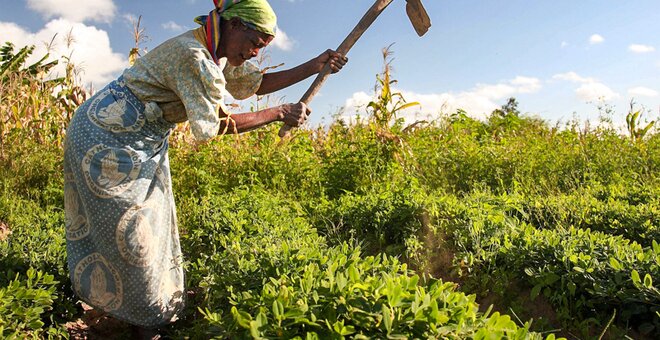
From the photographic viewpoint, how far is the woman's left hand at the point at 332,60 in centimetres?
306

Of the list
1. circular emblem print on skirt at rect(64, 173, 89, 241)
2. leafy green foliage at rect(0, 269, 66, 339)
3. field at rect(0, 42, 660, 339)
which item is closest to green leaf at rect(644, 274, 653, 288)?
field at rect(0, 42, 660, 339)

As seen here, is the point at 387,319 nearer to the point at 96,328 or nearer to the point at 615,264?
the point at 615,264

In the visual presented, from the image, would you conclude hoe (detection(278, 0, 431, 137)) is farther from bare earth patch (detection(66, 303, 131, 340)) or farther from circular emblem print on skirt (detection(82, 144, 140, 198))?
bare earth patch (detection(66, 303, 131, 340))

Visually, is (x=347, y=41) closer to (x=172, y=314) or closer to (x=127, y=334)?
(x=172, y=314)

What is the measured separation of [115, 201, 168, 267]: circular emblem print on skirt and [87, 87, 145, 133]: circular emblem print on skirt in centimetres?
37

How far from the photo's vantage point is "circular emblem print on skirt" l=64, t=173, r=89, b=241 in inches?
100.0

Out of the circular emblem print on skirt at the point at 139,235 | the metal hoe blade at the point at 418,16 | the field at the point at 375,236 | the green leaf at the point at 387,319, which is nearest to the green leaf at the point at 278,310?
the field at the point at 375,236

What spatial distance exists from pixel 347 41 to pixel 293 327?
1.95 meters

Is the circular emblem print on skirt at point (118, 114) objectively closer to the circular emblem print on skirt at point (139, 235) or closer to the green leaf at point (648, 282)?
the circular emblem print on skirt at point (139, 235)

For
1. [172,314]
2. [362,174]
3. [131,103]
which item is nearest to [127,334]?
[172,314]

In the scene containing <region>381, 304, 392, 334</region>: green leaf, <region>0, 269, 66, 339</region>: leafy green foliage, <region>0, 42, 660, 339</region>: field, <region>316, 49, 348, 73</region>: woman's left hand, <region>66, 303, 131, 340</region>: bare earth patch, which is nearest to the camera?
<region>381, 304, 392, 334</region>: green leaf

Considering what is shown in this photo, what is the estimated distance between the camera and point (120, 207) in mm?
2396

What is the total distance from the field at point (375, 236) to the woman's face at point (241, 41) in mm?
913

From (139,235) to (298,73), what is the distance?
132 cm
